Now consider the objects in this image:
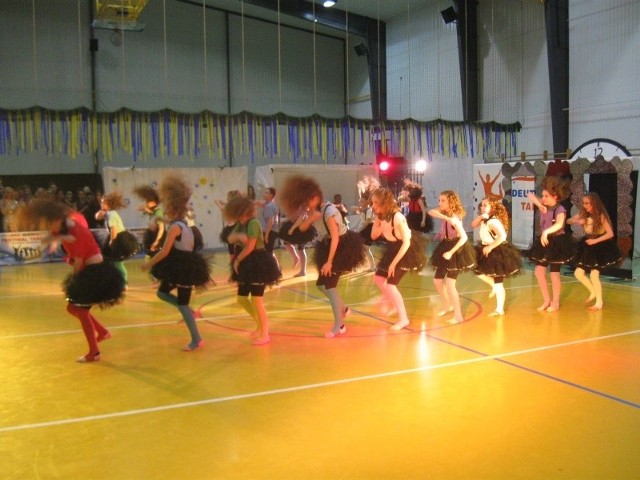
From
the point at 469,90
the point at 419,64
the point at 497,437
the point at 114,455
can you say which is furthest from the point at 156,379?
the point at 419,64

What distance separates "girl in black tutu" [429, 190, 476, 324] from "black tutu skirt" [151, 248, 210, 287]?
2769mm

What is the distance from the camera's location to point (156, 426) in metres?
4.38

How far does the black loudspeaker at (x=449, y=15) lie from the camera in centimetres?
1748

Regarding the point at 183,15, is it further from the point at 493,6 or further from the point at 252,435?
the point at 252,435

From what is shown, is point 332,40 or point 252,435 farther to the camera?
point 332,40

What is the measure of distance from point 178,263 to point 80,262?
2.85 feet

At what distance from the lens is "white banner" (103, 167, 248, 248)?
15.2 metres

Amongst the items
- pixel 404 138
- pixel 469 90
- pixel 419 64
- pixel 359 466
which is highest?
pixel 419 64

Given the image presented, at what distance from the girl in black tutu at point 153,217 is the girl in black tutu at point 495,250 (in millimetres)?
3894

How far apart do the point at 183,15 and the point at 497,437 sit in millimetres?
18626

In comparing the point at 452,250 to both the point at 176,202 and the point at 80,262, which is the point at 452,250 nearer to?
the point at 176,202

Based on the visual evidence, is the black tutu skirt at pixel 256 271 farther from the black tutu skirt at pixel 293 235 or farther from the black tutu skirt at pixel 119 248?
the black tutu skirt at pixel 293 235

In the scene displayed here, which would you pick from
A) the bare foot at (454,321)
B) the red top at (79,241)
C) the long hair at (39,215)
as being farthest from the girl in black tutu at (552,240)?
the long hair at (39,215)

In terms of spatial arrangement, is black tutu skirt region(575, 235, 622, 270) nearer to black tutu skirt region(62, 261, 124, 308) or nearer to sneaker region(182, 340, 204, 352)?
sneaker region(182, 340, 204, 352)
